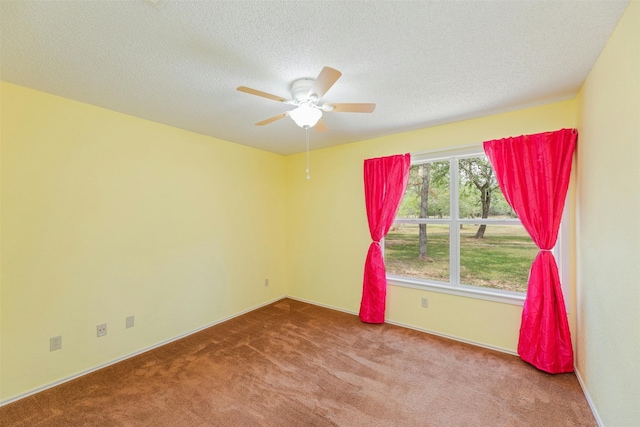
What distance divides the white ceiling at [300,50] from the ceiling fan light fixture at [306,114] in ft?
0.76

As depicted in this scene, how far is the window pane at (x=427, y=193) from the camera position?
314cm

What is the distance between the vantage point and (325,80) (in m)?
1.52

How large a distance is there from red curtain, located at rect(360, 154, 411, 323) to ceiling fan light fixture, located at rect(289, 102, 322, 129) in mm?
1624

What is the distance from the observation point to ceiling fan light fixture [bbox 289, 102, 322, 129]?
6.13 ft

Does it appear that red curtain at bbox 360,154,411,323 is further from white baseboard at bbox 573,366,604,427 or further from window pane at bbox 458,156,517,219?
white baseboard at bbox 573,366,604,427

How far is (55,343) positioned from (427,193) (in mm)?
4011

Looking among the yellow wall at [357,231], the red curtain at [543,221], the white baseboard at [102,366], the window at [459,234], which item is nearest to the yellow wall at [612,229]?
the red curtain at [543,221]

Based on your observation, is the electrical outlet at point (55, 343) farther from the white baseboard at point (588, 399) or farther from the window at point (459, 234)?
the white baseboard at point (588, 399)

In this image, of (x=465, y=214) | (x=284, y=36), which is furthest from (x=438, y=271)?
(x=284, y=36)

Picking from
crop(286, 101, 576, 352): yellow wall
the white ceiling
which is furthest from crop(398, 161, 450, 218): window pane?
the white ceiling

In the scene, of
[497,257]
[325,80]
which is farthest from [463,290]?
[325,80]

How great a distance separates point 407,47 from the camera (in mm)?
1573

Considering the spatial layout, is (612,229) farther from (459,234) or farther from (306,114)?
(306,114)

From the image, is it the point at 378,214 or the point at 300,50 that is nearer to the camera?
the point at 300,50
